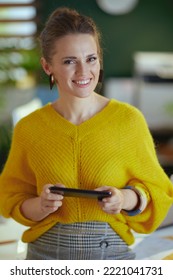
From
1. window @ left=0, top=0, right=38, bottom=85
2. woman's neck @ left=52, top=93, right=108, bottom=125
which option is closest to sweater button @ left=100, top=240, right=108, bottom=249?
woman's neck @ left=52, top=93, right=108, bottom=125

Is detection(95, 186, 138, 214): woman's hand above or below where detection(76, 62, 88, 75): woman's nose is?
below

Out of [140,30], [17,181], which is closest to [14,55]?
[17,181]

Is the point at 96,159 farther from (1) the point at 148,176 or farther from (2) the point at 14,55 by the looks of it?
(2) the point at 14,55

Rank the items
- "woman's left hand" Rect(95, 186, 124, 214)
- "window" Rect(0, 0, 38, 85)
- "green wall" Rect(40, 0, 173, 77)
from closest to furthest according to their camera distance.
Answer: "woman's left hand" Rect(95, 186, 124, 214)
"window" Rect(0, 0, 38, 85)
"green wall" Rect(40, 0, 173, 77)

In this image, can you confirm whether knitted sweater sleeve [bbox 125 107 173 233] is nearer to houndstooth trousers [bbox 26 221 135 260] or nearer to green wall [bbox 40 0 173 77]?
houndstooth trousers [bbox 26 221 135 260]

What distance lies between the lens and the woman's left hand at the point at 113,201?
449 mm

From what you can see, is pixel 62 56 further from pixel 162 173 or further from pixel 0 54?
pixel 0 54

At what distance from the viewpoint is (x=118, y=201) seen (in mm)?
454

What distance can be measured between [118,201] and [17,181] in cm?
11

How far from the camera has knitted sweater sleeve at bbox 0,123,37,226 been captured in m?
0.51

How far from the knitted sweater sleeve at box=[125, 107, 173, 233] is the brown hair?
8 centimetres
